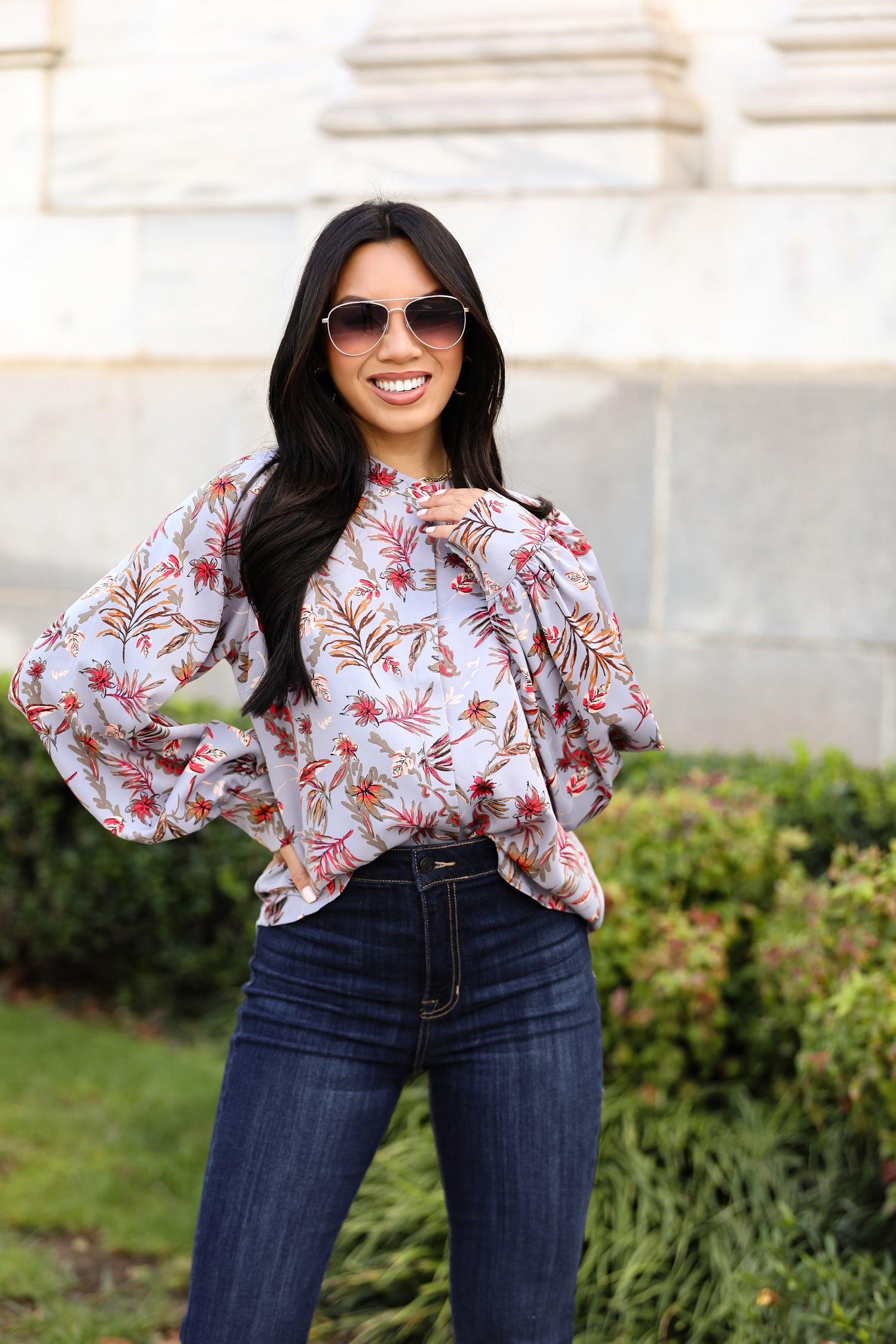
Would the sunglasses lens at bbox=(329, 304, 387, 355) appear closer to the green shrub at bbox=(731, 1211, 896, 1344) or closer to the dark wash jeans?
the dark wash jeans

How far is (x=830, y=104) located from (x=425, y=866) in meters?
3.65

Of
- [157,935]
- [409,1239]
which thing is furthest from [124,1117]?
[409,1239]

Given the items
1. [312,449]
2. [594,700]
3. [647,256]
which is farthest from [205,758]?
[647,256]

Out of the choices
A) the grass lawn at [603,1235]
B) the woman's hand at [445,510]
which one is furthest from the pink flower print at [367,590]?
the grass lawn at [603,1235]

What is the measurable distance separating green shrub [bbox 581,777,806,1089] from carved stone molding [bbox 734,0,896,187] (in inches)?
86.4

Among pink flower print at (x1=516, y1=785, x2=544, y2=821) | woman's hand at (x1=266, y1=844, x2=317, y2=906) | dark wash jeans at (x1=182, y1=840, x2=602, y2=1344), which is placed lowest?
dark wash jeans at (x1=182, y1=840, x2=602, y2=1344)

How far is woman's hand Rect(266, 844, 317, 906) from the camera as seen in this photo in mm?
2160

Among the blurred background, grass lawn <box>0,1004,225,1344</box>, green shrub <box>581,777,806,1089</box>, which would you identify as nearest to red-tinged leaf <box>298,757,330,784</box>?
green shrub <box>581,777,806,1089</box>

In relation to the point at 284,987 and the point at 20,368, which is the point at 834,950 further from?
the point at 20,368

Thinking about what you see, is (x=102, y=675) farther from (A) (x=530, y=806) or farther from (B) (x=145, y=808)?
(A) (x=530, y=806)

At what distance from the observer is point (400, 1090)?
2.22m

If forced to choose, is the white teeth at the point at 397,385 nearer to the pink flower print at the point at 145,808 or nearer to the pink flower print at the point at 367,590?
the pink flower print at the point at 367,590

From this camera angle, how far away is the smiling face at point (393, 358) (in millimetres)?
2209

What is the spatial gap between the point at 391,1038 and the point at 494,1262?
1.25ft
